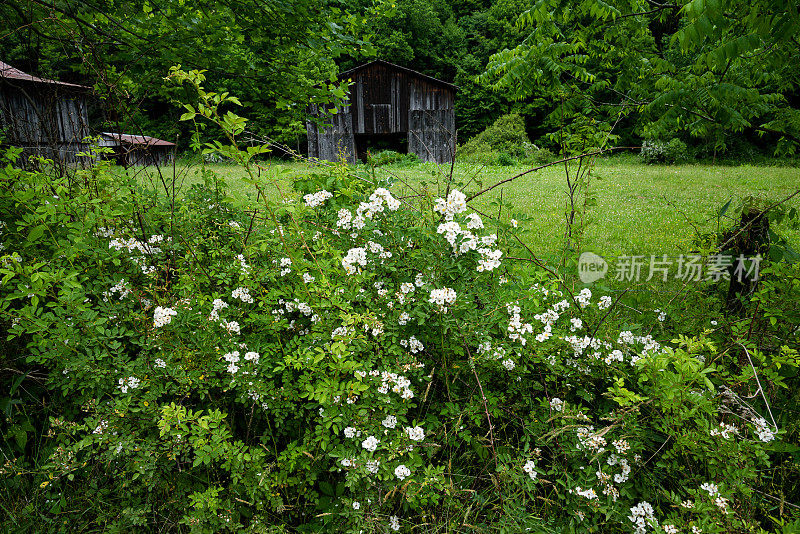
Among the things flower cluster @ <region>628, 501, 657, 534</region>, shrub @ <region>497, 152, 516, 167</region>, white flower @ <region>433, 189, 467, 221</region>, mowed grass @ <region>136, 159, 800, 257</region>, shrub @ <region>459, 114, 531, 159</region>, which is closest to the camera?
flower cluster @ <region>628, 501, 657, 534</region>

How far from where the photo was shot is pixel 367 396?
5.80 ft

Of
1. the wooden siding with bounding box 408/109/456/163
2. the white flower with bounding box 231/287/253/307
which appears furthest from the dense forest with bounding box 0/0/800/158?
the wooden siding with bounding box 408/109/456/163

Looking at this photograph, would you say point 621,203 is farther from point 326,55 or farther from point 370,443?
point 370,443

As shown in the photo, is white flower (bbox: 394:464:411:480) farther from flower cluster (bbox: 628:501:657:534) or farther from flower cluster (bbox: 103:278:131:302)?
flower cluster (bbox: 103:278:131:302)

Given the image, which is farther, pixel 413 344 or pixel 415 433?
pixel 413 344

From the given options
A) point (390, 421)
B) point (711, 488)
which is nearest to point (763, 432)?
point (711, 488)

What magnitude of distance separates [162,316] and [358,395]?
97 cm

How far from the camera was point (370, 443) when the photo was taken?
1688mm

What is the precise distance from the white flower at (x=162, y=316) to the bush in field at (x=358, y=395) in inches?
0.9

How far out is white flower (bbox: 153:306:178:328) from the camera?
76.0 inches

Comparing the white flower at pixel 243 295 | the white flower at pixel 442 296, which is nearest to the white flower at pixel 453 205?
the white flower at pixel 442 296

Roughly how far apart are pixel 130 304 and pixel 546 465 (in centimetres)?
222

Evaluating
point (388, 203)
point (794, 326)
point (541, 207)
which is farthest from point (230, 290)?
point (541, 207)

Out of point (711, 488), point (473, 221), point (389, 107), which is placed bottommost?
point (711, 488)
